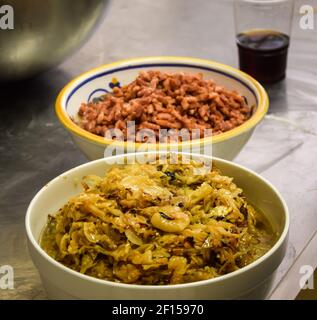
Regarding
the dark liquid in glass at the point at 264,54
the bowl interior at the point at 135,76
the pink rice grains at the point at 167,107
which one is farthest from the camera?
the dark liquid in glass at the point at 264,54

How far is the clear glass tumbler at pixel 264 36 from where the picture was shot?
1712 mm

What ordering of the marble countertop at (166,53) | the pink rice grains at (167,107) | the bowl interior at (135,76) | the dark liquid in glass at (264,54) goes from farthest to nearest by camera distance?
the dark liquid in glass at (264,54), the bowl interior at (135,76), the pink rice grains at (167,107), the marble countertop at (166,53)

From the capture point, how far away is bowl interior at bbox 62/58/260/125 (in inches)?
55.4

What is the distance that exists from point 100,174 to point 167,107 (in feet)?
0.89

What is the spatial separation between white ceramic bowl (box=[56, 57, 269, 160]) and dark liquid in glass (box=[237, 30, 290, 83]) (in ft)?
0.90

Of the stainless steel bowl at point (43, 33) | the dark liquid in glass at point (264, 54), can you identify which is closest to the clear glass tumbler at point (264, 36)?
the dark liquid in glass at point (264, 54)

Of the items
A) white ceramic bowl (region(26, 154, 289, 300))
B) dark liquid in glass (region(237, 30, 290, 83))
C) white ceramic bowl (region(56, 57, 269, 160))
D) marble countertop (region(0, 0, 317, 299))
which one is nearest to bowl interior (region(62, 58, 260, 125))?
white ceramic bowl (region(56, 57, 269, 160))

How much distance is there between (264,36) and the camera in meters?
1.75

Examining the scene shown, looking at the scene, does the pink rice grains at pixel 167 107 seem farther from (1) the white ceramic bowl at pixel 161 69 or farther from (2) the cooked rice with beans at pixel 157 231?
(2) the cooked rice with beans at pixel 157 231

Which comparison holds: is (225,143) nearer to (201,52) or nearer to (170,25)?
(201,52)

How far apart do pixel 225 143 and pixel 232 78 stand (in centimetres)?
29

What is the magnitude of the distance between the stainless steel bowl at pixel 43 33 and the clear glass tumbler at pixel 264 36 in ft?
1.24

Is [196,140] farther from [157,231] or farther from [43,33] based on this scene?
[43,33]

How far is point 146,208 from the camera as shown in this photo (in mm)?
935
